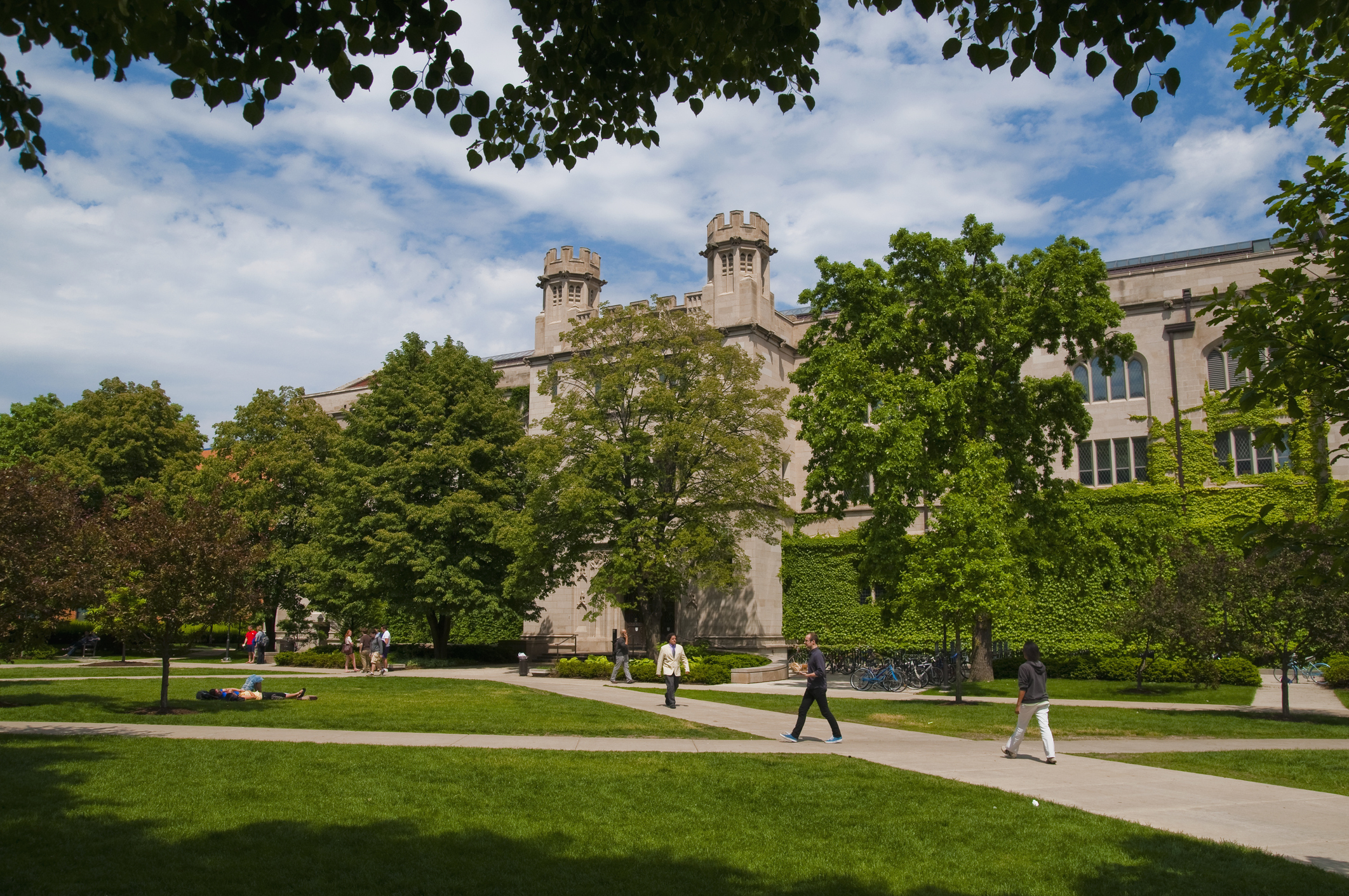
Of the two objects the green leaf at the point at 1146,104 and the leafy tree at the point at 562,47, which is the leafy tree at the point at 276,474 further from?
the green leaf at the point at 1146,104

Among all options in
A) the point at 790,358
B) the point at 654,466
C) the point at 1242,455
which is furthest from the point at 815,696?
the point at 790,358

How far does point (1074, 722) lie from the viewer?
19062 millimetres

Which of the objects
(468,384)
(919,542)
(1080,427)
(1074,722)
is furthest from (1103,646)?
(468,384)

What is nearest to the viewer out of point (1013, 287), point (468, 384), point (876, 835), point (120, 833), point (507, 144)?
point (507, 144)

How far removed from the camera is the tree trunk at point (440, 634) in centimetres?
3956

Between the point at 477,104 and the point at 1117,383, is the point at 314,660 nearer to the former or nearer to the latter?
the point at 1117,383

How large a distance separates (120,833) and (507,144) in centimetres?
668

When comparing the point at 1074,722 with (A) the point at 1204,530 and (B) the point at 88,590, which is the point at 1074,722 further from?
(B) the point at 88,590

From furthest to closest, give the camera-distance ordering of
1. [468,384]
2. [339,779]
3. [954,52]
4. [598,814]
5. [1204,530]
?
[468,384] < [1204,530] < [339,779] < [598,814] < [954,52]

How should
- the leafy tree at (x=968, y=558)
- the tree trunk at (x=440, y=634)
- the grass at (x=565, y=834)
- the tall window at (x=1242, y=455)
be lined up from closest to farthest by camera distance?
the grass at (x=565, y=834), the leafy tree at (x=968, y=558), the tall window at (x=1242, y=455), the tree trunk at (x=440, y=634)

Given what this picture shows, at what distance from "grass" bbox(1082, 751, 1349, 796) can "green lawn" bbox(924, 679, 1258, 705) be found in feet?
34.7

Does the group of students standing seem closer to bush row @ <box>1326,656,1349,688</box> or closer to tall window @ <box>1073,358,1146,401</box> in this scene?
tall window @ <box>1073,358,1146,401</box>

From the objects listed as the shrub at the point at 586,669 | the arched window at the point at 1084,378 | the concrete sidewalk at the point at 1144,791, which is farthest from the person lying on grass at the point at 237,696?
the arched window at the point at 1084,378

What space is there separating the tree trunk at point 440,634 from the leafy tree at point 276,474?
20.0 ft
